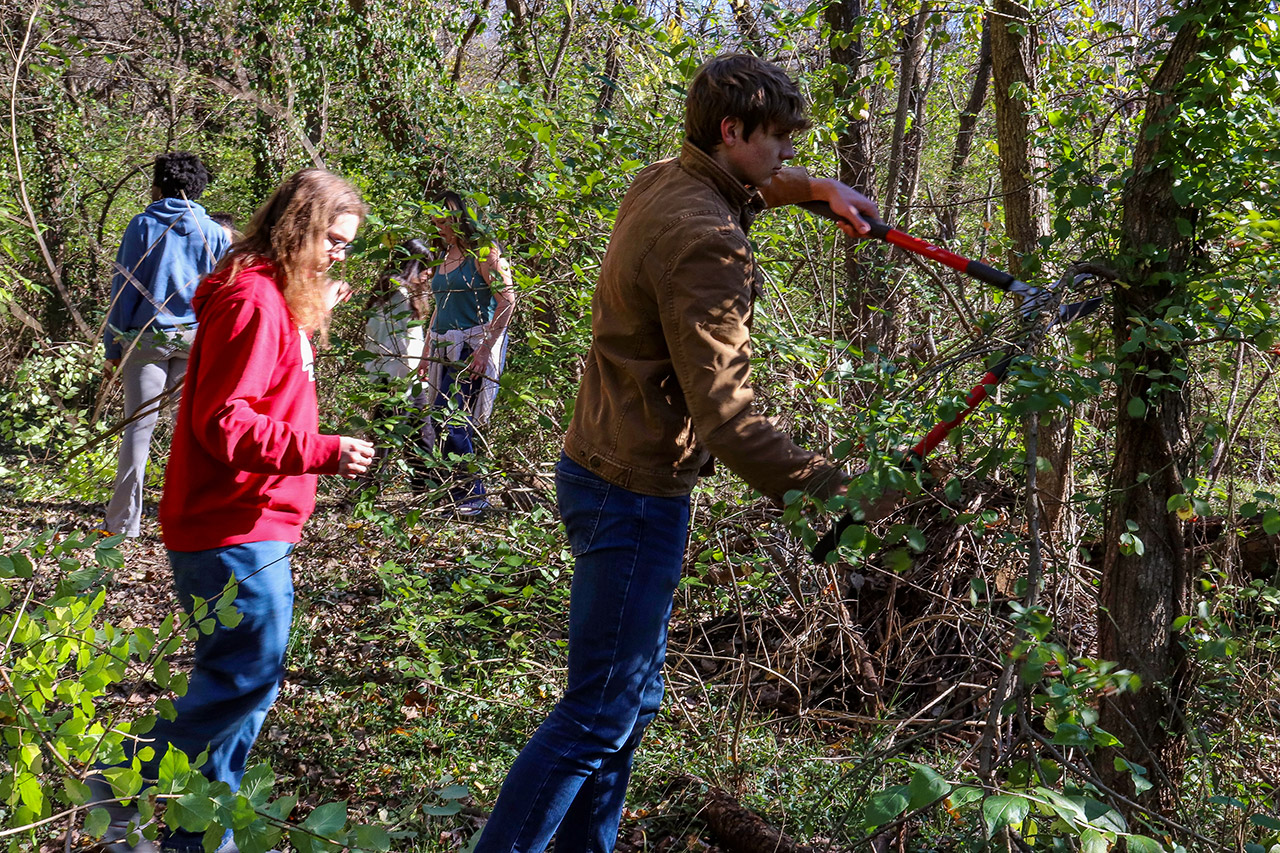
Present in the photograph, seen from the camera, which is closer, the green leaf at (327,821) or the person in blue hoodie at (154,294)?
the green leaf at (327,821)

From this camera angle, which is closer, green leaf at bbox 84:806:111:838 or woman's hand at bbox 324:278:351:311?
green leaf at bbox 84:806:111:838

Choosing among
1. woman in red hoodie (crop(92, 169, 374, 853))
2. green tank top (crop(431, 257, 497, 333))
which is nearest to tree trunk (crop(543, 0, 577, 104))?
green tank top (crop(431, 257, 497, 333))

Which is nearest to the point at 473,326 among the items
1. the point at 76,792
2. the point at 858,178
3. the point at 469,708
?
the point at 469,708

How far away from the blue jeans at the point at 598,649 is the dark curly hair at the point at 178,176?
366cm

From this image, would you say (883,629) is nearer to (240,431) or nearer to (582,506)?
(582,506)

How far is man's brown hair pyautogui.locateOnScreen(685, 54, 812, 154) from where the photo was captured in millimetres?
2223

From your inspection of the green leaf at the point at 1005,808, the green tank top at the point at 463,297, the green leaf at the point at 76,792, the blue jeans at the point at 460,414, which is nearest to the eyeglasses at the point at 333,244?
the blue jeans at the point at 460,414

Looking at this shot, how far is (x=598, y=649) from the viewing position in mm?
2281

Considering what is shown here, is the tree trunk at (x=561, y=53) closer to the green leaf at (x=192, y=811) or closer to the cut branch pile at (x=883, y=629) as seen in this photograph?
the cut branch pile at (x=883, y=629)

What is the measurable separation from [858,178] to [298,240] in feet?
12.4

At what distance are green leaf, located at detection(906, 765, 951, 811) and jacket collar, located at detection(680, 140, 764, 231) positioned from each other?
4.37 ft

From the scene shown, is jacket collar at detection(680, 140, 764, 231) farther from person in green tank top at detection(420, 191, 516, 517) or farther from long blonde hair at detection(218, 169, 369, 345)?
person in green tank top at detection(420, 191, 516, 517)

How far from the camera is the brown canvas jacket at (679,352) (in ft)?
6.91

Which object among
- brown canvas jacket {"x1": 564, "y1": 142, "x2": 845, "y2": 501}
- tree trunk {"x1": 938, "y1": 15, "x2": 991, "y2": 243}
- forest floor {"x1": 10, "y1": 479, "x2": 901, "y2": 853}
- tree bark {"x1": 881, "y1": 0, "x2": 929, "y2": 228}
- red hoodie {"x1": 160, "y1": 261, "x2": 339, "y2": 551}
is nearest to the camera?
brown canvas jacket {"x1": 564, "y1": 142, "x2": 845, "y2": 501}
